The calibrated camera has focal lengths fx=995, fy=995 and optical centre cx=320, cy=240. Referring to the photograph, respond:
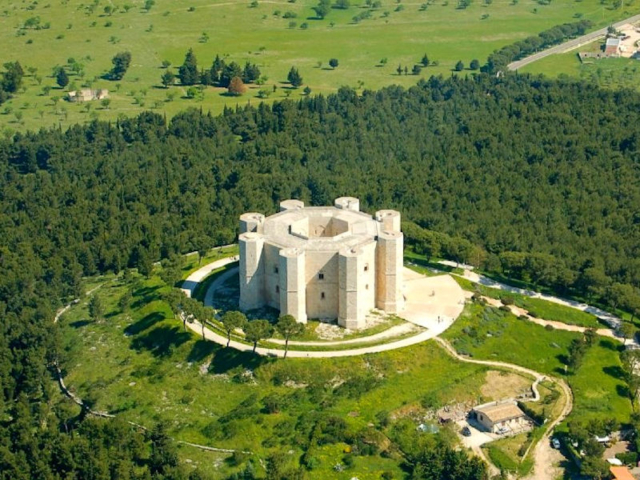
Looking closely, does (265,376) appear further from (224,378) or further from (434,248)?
(434,248)

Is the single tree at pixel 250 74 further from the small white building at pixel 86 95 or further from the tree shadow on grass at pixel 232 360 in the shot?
the tree shadow on grass at pixel 232 360

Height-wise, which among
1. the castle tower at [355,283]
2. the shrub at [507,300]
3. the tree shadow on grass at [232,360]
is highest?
the castle tower at [355,283]

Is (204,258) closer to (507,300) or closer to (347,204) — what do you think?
(347,204)

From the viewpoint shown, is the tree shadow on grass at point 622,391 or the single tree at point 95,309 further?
the single tree at point 95,309

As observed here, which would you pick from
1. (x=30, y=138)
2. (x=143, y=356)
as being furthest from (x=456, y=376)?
(x=30, y=138)

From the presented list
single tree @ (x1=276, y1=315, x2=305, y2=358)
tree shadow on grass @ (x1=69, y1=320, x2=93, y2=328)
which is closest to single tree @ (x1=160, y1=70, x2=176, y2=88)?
tree shadow on grass @ (x1=69, y1=320, x2=93, y2=328)

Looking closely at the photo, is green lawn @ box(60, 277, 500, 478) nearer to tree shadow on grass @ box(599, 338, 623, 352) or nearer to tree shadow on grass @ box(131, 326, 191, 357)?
tree shadow on grass @ box(131, 326, 191, 357)

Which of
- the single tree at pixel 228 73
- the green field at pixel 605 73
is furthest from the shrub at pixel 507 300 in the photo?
the single tree at pixel 228 73
